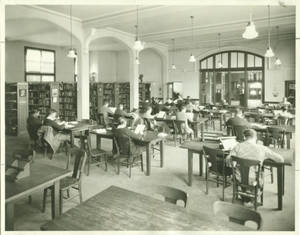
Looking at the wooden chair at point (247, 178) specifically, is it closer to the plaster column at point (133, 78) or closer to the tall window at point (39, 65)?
the plaster column at point (133, 78)

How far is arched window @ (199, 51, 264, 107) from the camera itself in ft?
44.9

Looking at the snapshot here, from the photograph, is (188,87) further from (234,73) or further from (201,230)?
(201,230)

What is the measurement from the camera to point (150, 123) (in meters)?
8.15

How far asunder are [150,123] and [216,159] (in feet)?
13.4

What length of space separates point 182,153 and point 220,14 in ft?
15.5

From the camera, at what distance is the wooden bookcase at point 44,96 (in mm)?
10805

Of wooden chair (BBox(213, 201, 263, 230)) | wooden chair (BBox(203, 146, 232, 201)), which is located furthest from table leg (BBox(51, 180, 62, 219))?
wooden chair (BBox(203, 146, 232, 201))

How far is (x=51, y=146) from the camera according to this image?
5824mm

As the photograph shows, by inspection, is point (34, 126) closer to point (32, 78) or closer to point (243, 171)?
point (243, 171)

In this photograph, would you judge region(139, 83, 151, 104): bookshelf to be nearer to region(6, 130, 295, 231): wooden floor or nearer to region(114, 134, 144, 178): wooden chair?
region(6, 130, 295, 231): wooden floor

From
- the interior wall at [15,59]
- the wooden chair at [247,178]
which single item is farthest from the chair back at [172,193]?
the interior wall at [15,59]

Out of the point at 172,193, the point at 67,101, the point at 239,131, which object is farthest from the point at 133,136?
the point at 67,101

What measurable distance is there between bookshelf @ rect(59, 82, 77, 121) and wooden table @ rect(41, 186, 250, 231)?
933cm

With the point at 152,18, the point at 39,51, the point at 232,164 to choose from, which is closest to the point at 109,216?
the point at 232,164
